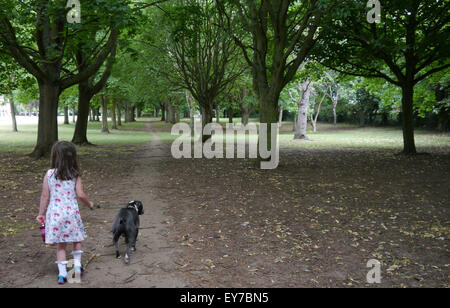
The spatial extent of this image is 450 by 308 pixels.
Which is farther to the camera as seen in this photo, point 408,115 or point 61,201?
point 408,115

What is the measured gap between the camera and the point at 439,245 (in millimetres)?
5258

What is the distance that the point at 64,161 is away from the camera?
398 cm

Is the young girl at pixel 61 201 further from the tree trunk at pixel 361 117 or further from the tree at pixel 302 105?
the tree trunk at pixel 361 117

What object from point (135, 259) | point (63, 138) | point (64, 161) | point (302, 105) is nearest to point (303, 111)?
point (302, 105)

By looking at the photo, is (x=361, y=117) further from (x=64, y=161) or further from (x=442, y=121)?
(x=64, y=161)

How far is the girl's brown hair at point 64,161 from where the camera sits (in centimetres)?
397

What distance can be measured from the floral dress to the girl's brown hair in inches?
2.8

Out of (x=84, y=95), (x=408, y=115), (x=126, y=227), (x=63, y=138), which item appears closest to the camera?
(x=126, y=227)

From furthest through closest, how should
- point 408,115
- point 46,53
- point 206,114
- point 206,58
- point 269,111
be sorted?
point 206,114 < point 206,58 < point 408,115 < point 46,53 < point 269,111

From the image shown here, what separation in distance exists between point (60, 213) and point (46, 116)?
1154 cm

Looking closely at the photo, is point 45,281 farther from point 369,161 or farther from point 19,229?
point 369,161

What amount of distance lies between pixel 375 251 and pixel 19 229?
5819mm

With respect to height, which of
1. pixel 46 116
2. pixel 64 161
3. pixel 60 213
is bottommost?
pixel 60 213

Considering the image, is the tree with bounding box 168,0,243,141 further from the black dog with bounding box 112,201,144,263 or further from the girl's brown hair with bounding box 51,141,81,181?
the girl's brown hair with bounding box 51,141,81,181
